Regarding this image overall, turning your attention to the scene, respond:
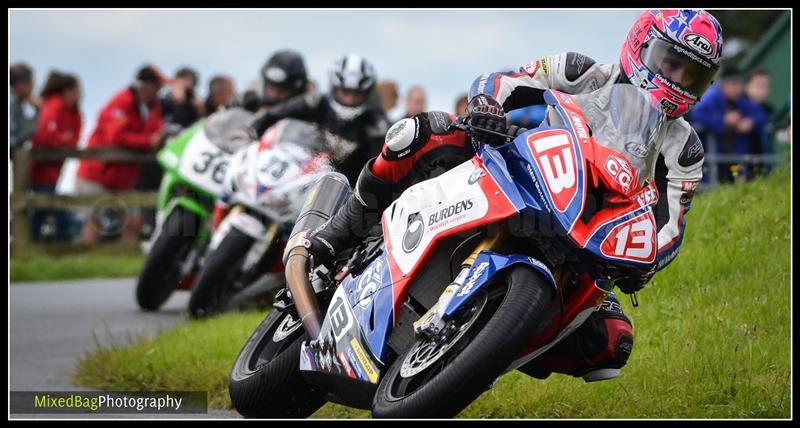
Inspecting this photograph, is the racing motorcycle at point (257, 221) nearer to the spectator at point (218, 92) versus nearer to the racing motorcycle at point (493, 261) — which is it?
the racing motorcycle at point (493, 261)

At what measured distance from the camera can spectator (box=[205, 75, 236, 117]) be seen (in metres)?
15.6

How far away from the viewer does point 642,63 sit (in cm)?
544

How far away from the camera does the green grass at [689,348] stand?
241 inches

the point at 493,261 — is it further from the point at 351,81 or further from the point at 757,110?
the point at 757,110

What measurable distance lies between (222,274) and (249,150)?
1079 millimetres

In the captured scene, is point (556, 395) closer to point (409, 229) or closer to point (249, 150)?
point (409, 229)

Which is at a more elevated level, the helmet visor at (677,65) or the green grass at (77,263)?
the helmet visor at (677,65)

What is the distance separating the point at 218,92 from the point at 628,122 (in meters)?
11.1

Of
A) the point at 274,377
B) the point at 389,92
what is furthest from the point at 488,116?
the point at 389,92

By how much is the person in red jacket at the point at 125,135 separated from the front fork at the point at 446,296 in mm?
10414

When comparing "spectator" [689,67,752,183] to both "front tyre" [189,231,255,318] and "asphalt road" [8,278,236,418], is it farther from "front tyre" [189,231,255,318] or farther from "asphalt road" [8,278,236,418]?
"front tyre" [189,231,255,318]

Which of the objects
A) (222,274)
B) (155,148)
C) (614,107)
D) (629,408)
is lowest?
(155,148)

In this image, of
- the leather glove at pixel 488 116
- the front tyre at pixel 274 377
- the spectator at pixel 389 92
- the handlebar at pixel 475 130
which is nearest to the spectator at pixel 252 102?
the spectator at pixel 389 92
